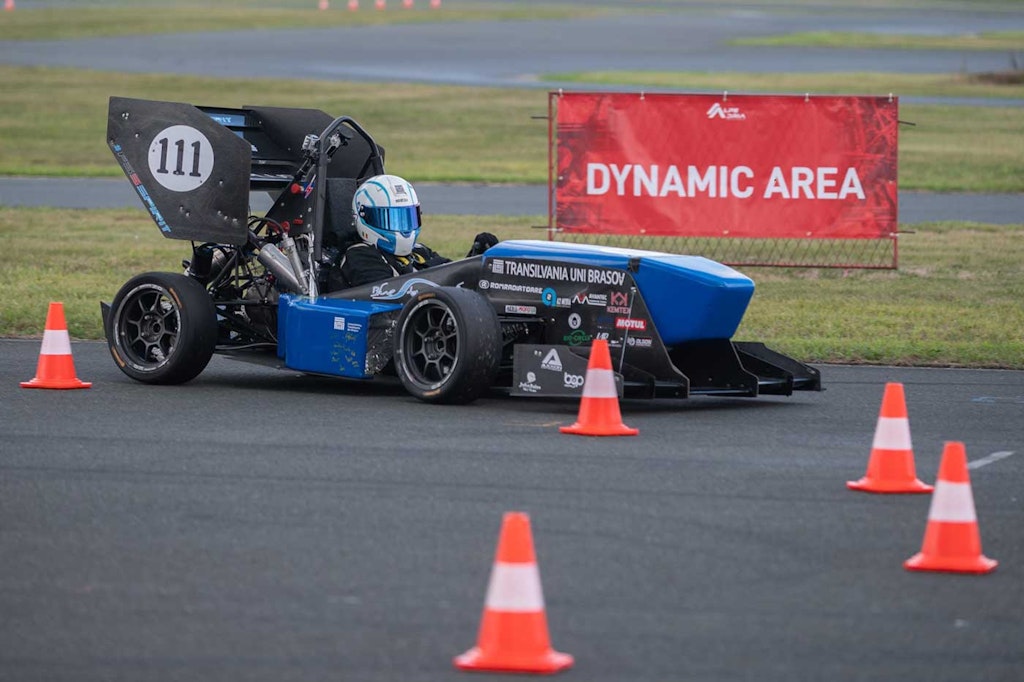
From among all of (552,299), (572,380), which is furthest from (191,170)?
(572,380)

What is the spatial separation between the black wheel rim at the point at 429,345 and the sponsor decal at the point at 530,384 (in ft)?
1.46

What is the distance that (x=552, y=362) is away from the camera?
10398 millimetres

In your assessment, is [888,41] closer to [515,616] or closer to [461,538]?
[461,538]

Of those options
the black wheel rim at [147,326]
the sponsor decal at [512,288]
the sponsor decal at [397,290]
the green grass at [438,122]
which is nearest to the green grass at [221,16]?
the green grass at [438,122]

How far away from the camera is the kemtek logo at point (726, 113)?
664 inches

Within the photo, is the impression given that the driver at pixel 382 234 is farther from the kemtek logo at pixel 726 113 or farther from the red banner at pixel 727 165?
the kemtek logo at pixel 726 113

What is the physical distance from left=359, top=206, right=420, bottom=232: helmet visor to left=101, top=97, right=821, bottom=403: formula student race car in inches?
12.0

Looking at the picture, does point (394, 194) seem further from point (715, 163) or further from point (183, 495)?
point (715, 163)

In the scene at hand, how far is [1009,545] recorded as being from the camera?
7.25 metres

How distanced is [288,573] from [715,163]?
10900mm

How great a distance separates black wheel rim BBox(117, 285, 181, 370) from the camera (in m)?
11.6

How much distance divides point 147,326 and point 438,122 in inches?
1017

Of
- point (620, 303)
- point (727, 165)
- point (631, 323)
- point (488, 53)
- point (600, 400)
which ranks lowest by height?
point (600, 400)

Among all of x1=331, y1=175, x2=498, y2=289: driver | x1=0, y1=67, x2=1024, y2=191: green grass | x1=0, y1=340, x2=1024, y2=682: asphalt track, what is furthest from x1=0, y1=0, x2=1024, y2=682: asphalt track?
x1=0, y1=67, x2=1024, y2=191: green grass
